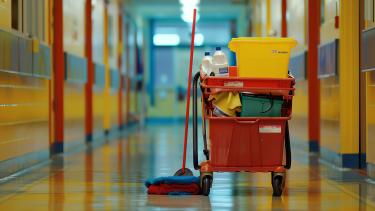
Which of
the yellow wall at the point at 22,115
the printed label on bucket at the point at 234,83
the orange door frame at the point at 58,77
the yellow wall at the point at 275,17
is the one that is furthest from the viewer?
the yellow wall at the point at 275,17

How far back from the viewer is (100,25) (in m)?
14.0

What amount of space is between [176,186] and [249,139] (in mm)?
633

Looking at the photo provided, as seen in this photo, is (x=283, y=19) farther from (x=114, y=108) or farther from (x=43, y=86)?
(x=114, y=108)

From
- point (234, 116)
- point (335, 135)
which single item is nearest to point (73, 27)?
point (335, 135)

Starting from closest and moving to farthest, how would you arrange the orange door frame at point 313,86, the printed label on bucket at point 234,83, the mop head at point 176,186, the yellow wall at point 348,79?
the printed label on bucket at point 234,83 → the mop head at point 176,186 → the yellow wall at point 348,79 → the orange door frame at point 313,86

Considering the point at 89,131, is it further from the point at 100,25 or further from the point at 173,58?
the point at 173,58

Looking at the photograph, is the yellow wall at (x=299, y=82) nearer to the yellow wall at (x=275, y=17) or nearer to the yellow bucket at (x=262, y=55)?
the yellow wall at (x=275, y=17)

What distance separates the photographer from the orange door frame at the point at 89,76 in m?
12.2

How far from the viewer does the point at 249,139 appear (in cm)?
527

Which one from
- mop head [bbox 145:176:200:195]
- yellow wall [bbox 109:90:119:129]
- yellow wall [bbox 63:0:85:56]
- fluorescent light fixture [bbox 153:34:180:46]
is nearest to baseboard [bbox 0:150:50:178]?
mop head [bbox 145:176:200:195]

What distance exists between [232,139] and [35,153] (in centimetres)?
339

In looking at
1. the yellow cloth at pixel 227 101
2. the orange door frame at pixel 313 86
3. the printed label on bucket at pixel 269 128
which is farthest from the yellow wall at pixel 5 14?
the orange door frame at pixel 313 86

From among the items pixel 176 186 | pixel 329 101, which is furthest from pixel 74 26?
pixel 176 186

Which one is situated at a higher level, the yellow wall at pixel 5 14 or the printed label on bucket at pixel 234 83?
the yellow wall at pixel 5 14
